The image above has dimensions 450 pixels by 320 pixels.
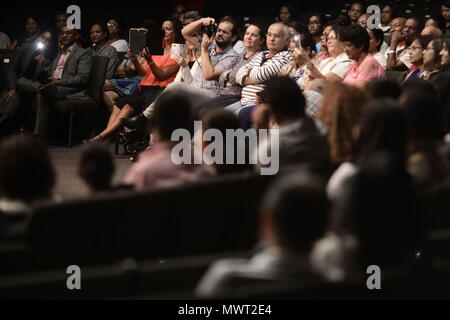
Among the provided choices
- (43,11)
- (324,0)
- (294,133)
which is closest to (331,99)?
(294,133)

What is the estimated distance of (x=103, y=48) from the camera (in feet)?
27.2

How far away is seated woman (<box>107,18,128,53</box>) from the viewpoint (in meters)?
8.48

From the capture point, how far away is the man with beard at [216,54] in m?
6.51

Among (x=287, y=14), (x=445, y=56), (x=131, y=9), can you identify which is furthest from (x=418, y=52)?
(x=131, y=9)

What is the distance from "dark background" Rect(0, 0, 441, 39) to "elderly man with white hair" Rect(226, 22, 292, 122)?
175 inches

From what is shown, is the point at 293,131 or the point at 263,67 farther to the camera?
the point at 263,67

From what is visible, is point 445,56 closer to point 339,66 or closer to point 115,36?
point 339,66

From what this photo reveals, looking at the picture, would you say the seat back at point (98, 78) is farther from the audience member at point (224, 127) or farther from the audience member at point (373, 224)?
the audience member at point (373, 224)

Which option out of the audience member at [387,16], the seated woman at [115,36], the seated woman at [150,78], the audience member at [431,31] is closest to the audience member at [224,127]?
the seated woman at [150,78]

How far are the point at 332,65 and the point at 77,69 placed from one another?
9.09 ft

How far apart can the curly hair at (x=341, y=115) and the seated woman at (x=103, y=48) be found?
4.53 meters

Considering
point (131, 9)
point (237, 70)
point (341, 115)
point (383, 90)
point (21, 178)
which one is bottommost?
point (21, 178)

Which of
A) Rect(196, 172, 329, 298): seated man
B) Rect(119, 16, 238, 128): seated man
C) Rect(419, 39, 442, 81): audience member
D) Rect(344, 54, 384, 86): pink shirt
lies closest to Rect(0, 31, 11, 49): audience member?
Rect(119, 16, 238, 128): seated man

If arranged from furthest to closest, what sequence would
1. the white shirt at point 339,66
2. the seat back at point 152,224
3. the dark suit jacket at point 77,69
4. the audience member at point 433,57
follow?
the dark suit jacket at point 77,69 < the white shirt at point 339,66 < the audience member at point 433,57 < the seat back at point 152,224
